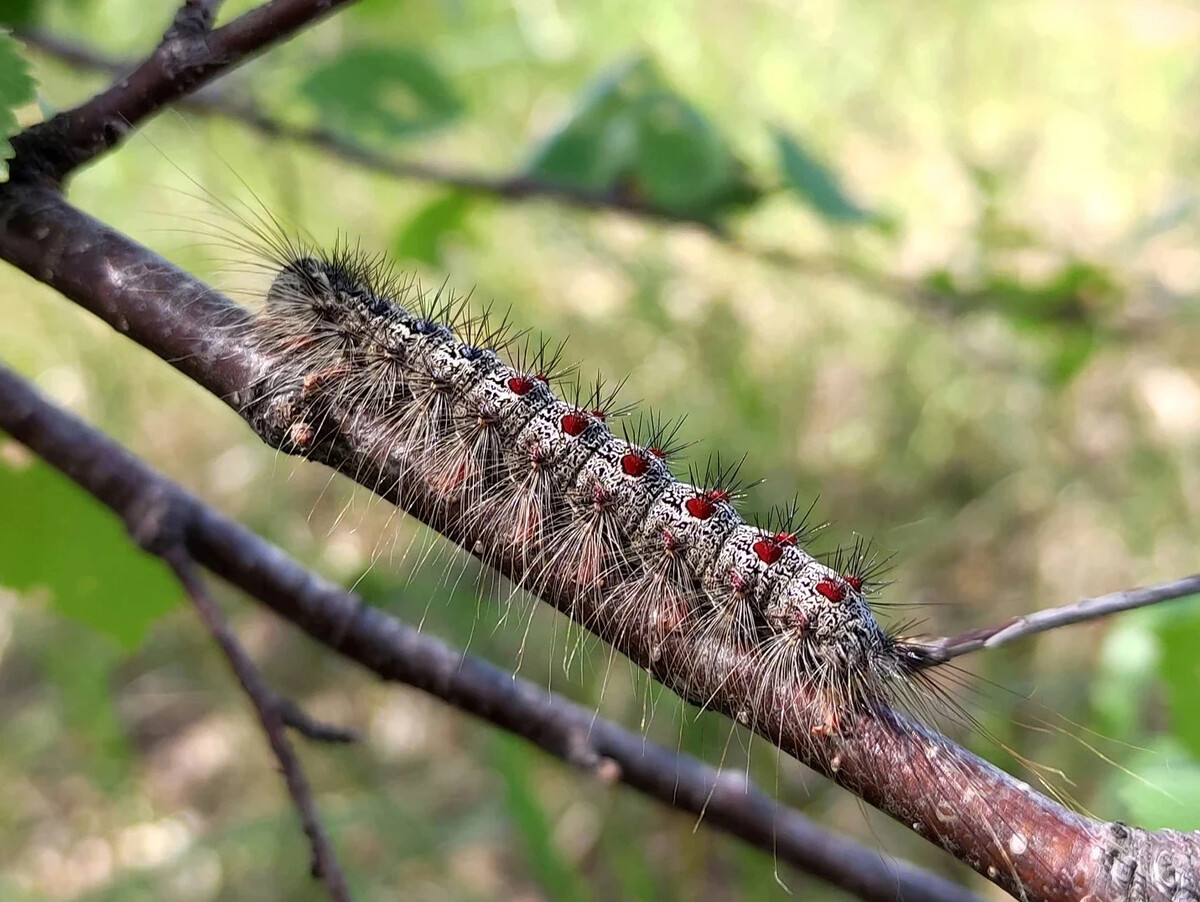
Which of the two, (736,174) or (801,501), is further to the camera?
(801,501)

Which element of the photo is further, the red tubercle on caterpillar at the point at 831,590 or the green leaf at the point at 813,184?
the green leaf at the point at 813,184

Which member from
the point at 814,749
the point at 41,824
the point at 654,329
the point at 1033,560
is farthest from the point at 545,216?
the point at 814,749

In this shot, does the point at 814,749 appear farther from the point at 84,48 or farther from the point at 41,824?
the point at 41,824

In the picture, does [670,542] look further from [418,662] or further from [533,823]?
[533,823]

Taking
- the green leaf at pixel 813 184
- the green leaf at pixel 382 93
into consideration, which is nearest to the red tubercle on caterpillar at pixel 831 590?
the green leaf at pixel 813 184

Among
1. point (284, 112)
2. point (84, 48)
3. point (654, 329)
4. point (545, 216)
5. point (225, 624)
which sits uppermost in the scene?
point (545, 216)

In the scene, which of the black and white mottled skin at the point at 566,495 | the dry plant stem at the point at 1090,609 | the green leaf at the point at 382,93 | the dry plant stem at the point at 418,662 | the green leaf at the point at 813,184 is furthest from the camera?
the green leaf at the point at 382,93

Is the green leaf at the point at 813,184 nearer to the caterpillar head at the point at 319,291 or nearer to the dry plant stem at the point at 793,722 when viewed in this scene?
the caterpillar head at the point at 319,291

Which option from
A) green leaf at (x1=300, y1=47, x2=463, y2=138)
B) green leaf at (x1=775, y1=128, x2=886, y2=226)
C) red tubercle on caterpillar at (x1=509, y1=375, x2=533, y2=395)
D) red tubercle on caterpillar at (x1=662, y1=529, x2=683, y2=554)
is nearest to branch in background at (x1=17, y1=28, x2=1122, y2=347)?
green leaf at (x1=300, y1=47, x2=463, y2=138)
